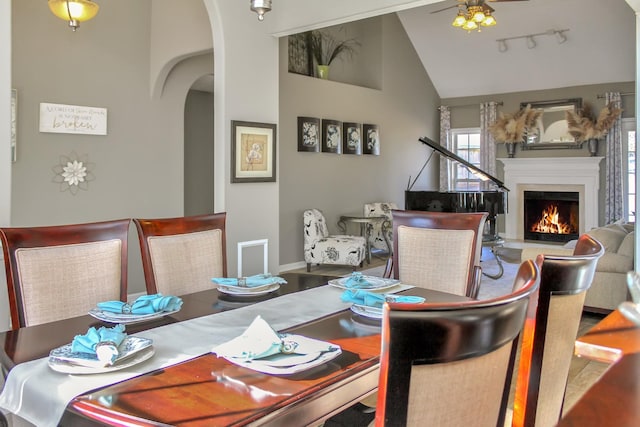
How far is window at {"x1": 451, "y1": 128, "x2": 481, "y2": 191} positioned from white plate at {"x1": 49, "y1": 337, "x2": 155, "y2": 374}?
9708mm

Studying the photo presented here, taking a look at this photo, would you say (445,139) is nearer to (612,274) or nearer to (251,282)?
(612,274)

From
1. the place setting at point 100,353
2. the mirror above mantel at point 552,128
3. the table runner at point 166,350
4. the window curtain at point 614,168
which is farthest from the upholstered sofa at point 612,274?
the mirror above mantel at point 552,128

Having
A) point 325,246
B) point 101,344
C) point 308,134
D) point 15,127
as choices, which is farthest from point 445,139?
point 101,344

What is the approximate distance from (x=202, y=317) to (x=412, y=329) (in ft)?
4.02

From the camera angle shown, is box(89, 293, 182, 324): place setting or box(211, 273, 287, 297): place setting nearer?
box(89, 293, 182, 324): place setting

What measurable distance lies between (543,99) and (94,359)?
973 centimetres

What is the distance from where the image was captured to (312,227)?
7320 millimetres

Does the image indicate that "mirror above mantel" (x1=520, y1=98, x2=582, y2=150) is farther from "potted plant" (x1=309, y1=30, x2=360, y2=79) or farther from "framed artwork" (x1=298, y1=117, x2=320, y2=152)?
"framed artwork" (x1=298, y1=117, x2=320, y2=152)

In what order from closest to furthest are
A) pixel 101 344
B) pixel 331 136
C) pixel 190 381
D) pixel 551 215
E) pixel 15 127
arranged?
pixel 190 381 → pixel 101 344 → pixel 15 127 → pixel 331 136 → pixel 551 215

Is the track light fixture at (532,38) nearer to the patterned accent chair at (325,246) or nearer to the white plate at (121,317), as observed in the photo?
the patterned accent chair at (325,246)

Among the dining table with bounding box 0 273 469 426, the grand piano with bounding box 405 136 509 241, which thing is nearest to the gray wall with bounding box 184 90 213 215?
the grand piano with bounding box 405 136 509 241

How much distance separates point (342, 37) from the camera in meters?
8.62

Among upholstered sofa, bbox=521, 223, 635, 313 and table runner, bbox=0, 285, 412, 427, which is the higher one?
table runner, bbox=0, 285, 412, 427

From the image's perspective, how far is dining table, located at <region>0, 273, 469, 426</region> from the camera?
1160mm
